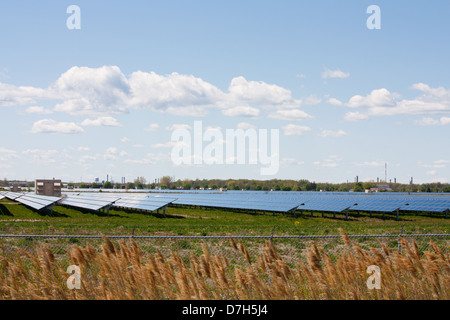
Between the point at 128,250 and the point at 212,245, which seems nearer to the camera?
the point at 128,250

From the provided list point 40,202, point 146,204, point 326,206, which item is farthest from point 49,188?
point 326,206

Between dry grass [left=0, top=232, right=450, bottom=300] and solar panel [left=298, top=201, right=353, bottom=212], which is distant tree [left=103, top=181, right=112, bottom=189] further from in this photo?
dry grass [left=0, top=232, right=450, bottom=300]

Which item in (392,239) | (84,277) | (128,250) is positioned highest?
(128,250)

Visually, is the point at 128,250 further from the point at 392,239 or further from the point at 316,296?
the point at 392,239

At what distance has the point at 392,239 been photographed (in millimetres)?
19625

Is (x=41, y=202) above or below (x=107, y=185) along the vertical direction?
Result: above

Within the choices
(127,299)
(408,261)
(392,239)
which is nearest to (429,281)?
(408,261)

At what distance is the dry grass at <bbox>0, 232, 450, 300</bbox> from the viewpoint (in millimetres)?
6910

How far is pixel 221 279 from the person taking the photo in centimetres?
681

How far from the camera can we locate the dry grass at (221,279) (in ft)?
22.7

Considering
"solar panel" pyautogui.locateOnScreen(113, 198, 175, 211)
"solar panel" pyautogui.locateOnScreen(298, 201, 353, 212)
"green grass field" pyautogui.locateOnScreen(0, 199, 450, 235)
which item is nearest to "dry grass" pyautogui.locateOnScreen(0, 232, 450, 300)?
"green grass field" pyautogui.locateOnScreen(0, 199, 450, 235)

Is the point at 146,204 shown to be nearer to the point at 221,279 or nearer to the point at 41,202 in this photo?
the point at 41,202

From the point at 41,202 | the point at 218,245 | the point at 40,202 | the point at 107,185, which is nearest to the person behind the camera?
the point at 218,245
